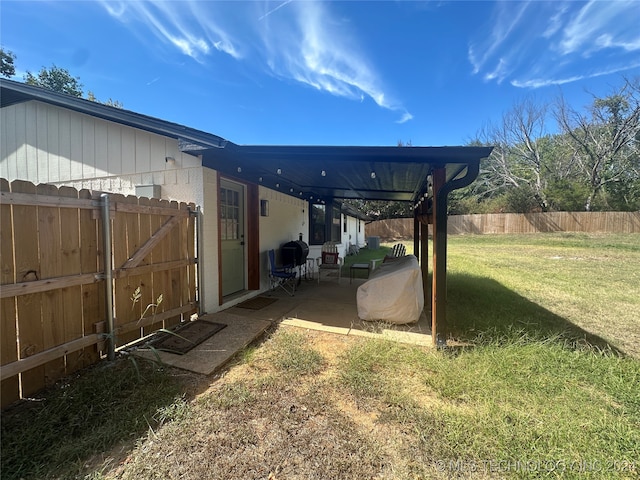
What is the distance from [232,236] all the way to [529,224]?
25.1 meters

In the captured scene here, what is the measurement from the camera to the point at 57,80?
17250 mm

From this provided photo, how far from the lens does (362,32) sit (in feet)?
22.3

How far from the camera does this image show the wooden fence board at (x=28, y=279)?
82.0 inches

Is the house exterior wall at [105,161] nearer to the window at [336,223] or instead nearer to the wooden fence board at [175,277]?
the wooden fence board at [175,277]

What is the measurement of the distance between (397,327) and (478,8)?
24.2 ft

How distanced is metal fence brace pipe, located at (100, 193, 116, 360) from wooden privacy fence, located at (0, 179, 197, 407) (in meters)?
0.04

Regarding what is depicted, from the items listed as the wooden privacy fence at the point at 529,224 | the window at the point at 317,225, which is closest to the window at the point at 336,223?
the window at the point at 317,225

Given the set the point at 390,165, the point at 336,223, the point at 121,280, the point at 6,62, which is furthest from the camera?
the point at 6,62

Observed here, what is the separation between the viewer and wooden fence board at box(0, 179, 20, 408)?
6.48ft

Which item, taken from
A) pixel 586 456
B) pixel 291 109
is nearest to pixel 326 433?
pixel 586 456

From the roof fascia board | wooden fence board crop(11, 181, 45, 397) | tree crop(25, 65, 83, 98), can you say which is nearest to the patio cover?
the roof fascia board

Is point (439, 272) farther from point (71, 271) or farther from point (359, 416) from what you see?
point (71, 271)

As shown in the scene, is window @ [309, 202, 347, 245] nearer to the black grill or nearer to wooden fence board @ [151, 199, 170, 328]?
the black grill

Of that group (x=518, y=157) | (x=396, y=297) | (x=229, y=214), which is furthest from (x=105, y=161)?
(x=518, y=157)
